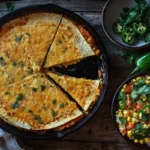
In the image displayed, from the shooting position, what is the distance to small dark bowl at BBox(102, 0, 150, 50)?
4.28m

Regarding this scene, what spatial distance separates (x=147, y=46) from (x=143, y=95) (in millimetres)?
444

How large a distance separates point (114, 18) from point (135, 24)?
0.73 feet

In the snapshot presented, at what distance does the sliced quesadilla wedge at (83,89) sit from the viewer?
4.38 meters

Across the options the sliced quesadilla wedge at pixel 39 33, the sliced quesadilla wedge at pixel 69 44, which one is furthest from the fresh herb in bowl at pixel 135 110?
the sliced quesadilla wedge at pixel 39 33

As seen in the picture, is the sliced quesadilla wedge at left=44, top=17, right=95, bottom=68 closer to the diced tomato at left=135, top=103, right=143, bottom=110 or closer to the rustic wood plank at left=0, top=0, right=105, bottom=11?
the rustic wood plank at left=0, top=0, right=105, bottom=11

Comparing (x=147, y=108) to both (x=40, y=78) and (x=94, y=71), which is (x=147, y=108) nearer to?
(x=94, y=71)

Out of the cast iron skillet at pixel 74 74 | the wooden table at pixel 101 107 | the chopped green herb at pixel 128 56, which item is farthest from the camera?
the wooden table at pixel 101 107

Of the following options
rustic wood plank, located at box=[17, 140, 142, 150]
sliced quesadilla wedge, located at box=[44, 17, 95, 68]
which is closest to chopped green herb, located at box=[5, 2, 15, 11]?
sliced quesadilla wedge, located at box=[44, 17, 95, 68]

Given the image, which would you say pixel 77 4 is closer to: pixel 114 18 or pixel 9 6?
pixel 114 18

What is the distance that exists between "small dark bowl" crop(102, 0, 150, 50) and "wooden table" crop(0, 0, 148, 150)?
0.59ft

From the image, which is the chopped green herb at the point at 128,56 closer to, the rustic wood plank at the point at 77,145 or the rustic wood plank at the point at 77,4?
the rustic wood plank at the point at 77,4

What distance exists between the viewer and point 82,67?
14.6 ft

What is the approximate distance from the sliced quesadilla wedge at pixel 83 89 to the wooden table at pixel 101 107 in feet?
0.65

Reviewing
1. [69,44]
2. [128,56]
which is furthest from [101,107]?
[69,44]
